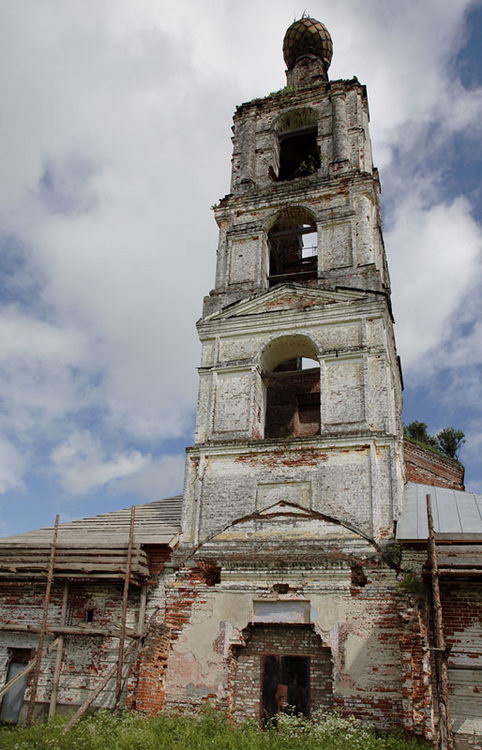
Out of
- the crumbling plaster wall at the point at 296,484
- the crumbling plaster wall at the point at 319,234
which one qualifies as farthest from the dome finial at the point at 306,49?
the crumbling plaster wall at the point at 296,484

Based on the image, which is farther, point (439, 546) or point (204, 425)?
point (204, 425)

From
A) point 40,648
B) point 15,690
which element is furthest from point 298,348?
point 15,690

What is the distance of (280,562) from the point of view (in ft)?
33.8

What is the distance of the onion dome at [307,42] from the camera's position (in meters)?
19.6

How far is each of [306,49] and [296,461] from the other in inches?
556

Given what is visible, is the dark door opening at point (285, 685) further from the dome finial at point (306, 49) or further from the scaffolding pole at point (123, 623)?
the dome finial at point (306, 49)

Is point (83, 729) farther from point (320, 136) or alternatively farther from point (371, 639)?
point (320, 136)

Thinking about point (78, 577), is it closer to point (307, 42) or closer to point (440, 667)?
point (440, 667)

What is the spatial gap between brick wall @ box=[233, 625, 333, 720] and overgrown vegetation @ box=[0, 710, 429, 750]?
35cm

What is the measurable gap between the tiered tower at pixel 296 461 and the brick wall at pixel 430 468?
3.73 metres

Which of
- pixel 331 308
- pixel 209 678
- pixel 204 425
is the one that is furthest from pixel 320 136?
pixel 209 678

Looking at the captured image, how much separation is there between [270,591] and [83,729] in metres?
3.29

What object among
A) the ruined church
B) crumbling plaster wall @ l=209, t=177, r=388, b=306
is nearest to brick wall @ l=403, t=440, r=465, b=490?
the ruined church

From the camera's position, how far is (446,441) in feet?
85.0
